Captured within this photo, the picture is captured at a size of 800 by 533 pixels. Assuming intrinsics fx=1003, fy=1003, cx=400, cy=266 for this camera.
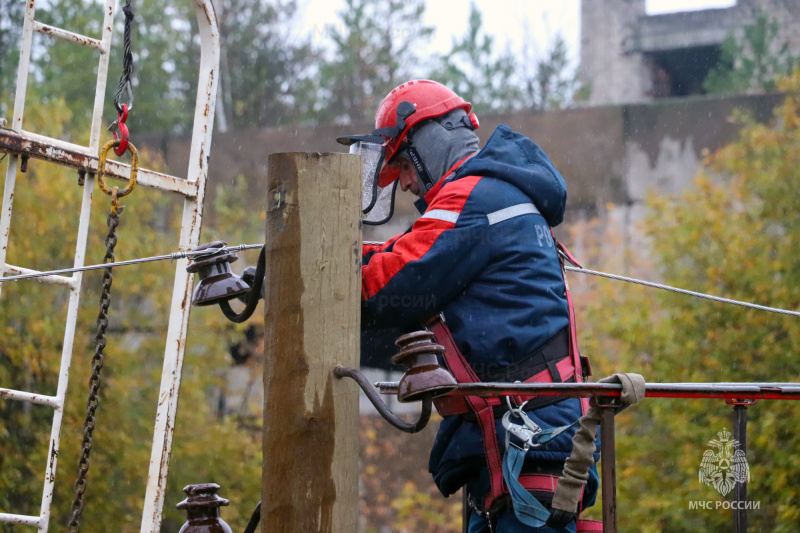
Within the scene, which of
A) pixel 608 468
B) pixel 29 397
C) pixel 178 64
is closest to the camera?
pixel 608 468

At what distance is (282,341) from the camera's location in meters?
2.65

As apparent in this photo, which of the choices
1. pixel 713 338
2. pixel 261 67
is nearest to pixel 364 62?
pixel 261 67

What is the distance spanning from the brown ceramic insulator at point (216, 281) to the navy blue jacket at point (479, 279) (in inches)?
15.1

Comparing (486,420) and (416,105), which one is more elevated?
(416,105)

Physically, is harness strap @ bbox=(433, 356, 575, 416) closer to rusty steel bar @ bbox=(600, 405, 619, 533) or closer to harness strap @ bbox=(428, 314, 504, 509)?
harness strap @ bbox=(428, 314, 504, 509)

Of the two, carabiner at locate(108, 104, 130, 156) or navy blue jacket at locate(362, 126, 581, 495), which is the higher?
carabiner at locate(108, 104, 130, 156)

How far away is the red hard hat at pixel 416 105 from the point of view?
341 centimetres

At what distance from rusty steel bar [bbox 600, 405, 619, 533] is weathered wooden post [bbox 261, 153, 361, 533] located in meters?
0.65

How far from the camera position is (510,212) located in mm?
2986

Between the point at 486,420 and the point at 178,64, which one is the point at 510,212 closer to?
the point at 486,420

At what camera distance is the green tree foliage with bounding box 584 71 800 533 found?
8836 millimetres

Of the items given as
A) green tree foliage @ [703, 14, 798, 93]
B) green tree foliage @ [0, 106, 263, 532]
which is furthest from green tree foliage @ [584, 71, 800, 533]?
green tree foliage @ [703, 14, 798, 93]

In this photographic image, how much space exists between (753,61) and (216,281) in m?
17.4

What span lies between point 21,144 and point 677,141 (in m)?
10.9
